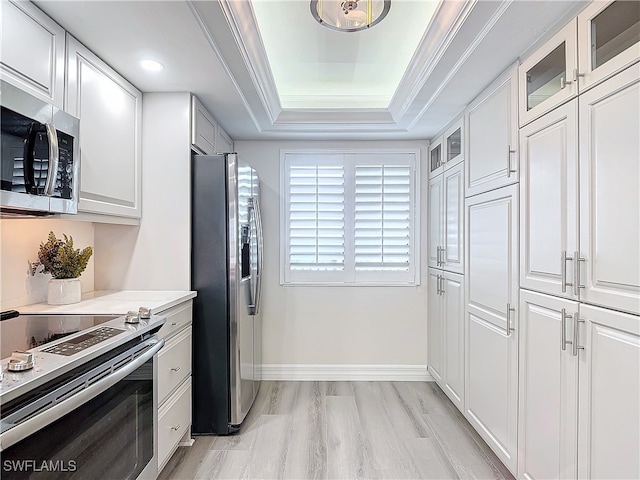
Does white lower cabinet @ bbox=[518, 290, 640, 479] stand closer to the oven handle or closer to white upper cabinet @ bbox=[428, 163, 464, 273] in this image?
white upper cabinet @ bbox=[428, 163, 464, 273]

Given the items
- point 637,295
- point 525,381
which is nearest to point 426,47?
point 637,295

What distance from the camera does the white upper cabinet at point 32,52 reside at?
1.44 m

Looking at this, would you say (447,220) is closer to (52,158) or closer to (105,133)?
(105,133)

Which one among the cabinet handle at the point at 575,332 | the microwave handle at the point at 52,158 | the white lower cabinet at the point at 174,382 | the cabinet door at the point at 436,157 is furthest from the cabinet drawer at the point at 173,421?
the cabinet door at the point at 436,157

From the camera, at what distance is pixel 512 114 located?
2035mm

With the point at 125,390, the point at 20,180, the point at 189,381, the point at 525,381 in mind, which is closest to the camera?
the point at 20,180

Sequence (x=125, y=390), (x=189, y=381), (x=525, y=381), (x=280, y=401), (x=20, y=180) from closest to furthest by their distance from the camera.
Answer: (x=20, y=180) → (x=125, y=390) → (x=525, y=381) → (x=189, y=381) → (x=280, y=401)

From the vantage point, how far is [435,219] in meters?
3.42

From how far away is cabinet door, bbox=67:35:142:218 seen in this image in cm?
186

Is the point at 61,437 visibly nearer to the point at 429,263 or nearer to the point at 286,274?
the point at 286,274

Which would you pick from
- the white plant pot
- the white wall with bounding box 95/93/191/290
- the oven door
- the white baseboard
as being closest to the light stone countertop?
the white plant pot

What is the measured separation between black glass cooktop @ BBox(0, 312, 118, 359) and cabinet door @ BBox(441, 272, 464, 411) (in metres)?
2.23

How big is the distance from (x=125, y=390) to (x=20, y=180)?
90cm

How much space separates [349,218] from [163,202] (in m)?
1.74
